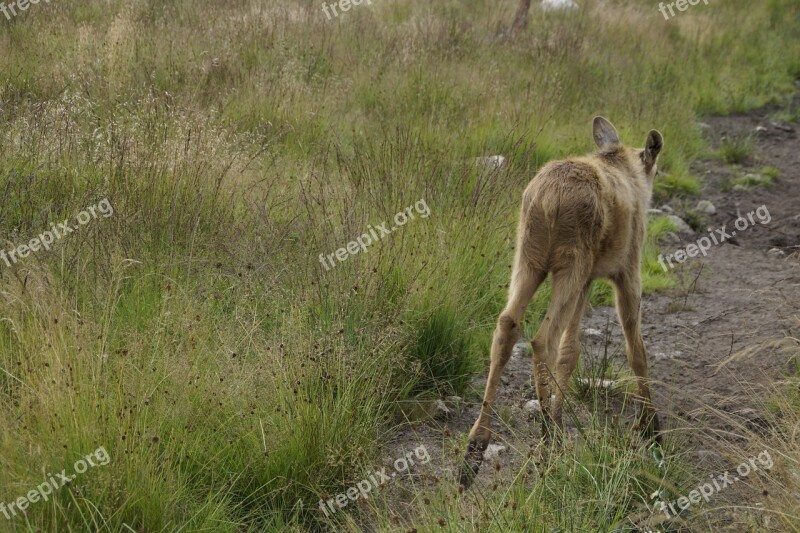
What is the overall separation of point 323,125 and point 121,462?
520 centimetres

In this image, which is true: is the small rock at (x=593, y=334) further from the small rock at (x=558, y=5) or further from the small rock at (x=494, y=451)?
→ the small rock at (x=558, y=5)

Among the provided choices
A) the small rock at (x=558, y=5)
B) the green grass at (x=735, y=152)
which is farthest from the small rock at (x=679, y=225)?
the small rock at (x=558, y=5)

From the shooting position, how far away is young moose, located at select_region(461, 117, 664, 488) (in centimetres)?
436

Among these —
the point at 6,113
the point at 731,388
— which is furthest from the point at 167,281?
the point at 731,388

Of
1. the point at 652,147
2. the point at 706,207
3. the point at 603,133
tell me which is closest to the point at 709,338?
the point at 652,147

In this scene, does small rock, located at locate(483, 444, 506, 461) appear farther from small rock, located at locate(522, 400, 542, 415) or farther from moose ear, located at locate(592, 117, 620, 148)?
moose ear, located at locate(592, 117, 620, 148)

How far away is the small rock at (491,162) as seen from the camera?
23.1 ft

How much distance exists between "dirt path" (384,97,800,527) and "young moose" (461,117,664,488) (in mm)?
179

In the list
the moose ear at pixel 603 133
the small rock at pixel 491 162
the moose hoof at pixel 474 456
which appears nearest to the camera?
the moose hoof at pixel 474 456

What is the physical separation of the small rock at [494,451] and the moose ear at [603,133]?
2089mm

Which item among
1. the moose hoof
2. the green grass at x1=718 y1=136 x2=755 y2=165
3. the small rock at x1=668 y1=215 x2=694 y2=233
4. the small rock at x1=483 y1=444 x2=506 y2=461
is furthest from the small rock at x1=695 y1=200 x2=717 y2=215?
the moose hoof

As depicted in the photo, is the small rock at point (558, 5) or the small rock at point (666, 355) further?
the small rock at point (558, 5)

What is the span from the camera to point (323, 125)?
811cm

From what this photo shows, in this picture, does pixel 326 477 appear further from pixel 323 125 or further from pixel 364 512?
pixel 323 125
